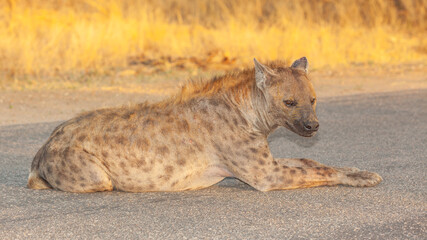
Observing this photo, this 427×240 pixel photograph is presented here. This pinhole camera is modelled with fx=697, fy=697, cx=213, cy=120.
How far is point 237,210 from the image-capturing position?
5070mm

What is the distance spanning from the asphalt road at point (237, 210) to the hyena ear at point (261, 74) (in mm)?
876

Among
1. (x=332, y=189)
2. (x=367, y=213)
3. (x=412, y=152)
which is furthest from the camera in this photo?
(x=412, y=152)

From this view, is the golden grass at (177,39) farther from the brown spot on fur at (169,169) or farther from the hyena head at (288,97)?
the brown spot on fur at (169,169)

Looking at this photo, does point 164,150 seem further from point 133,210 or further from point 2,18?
point 2,18

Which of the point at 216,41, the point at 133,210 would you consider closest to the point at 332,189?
the point at 133,210

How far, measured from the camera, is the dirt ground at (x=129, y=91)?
36.5 feet

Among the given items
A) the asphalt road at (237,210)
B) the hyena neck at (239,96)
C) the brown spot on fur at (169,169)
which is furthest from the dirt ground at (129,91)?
the brown spot on fur at (169,169)

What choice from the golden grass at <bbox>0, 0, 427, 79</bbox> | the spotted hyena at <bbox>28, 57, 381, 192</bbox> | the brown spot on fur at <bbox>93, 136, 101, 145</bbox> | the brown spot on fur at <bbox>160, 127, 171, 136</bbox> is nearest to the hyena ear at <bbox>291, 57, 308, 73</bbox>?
the spotted hyena at <bbox>28, 57, 381, 192</bbox>

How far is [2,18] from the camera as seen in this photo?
18922 millimetres

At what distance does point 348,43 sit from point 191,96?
13086 millimetres

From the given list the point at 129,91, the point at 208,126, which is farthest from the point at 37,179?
the point at 129,91

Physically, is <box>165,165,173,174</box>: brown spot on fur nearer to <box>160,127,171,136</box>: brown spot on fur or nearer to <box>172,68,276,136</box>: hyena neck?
<box>160,127,171,136</box>: brown spot on fur

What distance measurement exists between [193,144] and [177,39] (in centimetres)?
1268

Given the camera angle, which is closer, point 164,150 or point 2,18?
point 164,150
